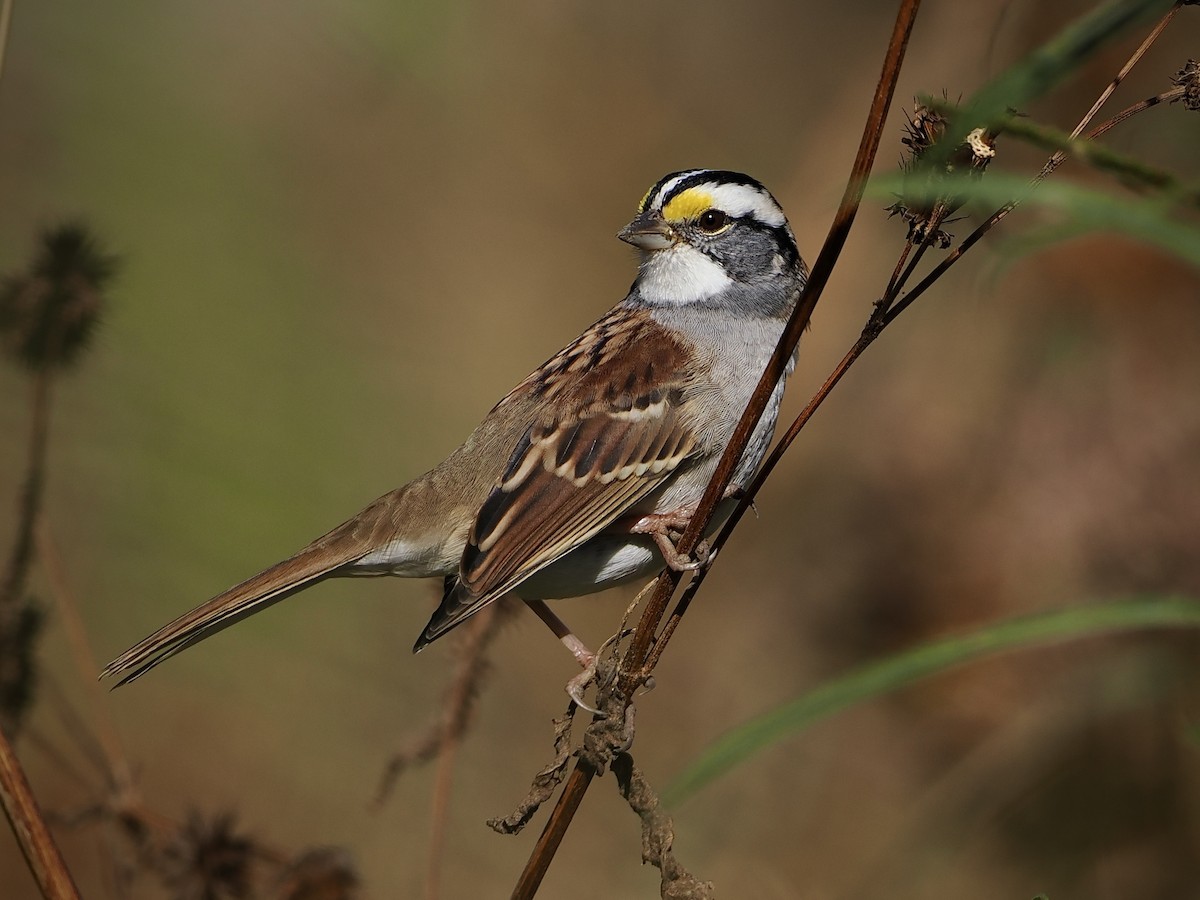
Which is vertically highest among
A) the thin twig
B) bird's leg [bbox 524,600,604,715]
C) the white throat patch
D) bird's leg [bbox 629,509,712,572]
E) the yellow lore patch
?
the thin twig

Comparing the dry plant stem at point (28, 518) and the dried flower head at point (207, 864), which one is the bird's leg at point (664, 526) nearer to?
the dried flower head at point (207, 864)

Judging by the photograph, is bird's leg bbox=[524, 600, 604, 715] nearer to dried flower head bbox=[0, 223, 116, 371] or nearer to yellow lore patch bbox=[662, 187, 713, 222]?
yellow lore patch bbox=[662, 187, 713, 222]

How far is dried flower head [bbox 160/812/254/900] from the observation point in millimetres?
2383

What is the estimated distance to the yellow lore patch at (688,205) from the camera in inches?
125

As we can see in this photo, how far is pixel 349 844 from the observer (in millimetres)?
4562

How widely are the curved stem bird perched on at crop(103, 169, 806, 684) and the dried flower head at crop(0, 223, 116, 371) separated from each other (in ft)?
1.97

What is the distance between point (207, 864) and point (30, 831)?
86cm

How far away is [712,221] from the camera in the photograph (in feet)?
10.6

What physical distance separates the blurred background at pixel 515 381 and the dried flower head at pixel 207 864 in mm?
372

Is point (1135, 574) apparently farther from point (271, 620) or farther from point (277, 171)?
point (277, 171)

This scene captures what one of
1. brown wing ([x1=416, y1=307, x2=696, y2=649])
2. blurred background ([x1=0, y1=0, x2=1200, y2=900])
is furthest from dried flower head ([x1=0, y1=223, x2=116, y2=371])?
brown wing ([x1=416, y1=307, x2=696, y2=649])

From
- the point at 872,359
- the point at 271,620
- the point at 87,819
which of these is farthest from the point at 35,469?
the point at 872,359

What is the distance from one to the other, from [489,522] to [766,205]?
1126 millimetres

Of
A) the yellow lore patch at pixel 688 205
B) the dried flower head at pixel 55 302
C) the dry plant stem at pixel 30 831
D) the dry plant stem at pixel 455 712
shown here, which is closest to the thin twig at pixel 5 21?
the dried flower head at pixel 55 302
